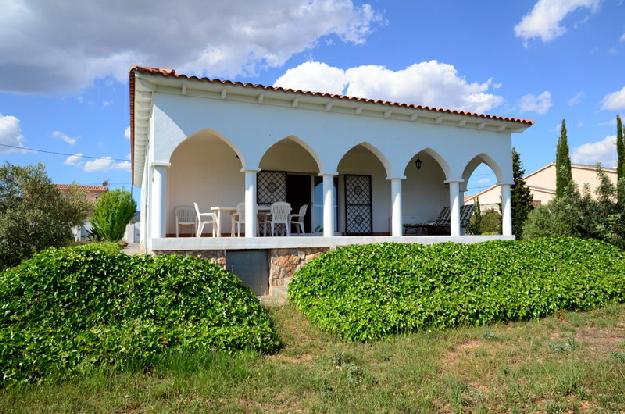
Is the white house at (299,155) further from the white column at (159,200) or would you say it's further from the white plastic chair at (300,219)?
the white plastic chair at (300,219)

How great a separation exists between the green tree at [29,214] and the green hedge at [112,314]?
6962 mm

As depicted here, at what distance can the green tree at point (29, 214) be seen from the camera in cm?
1251

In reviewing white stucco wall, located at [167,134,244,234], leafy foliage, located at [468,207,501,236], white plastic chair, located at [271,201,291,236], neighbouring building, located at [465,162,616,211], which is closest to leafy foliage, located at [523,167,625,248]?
leafy foliage, located at [468,207,501,236]

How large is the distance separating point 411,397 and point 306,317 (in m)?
3.58

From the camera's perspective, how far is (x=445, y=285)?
8562 millimetres

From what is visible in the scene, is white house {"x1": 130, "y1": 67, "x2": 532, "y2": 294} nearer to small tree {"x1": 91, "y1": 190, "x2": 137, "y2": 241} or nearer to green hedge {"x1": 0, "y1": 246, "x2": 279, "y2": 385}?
green hedge {"x1": 0, "y1": 246, "x2": 279, "y2": 385}

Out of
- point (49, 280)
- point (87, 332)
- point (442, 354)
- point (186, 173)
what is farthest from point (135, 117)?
point (442, 354)

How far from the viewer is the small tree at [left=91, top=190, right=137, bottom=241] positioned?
2386 centimetres

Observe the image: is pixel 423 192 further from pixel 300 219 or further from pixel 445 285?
pixel 445 285

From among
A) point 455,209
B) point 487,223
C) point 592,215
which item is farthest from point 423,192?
point 487,223

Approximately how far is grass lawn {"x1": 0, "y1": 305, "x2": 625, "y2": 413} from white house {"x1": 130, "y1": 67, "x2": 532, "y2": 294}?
157 inches

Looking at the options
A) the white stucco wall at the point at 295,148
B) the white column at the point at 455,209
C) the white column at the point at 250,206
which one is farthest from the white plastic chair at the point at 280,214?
the white column at the point at 455,209

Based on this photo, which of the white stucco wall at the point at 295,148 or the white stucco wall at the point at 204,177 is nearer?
the white stucco wall at the point at 295,148

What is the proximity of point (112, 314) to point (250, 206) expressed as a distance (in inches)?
174
